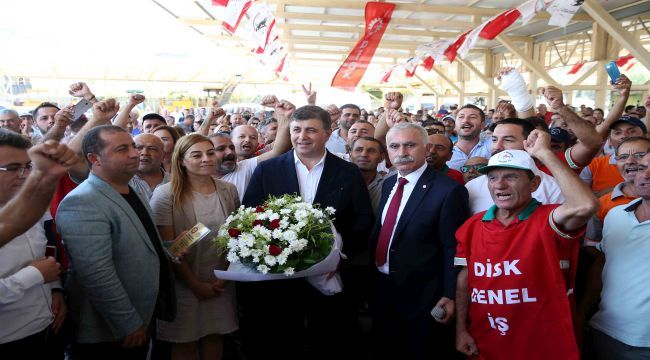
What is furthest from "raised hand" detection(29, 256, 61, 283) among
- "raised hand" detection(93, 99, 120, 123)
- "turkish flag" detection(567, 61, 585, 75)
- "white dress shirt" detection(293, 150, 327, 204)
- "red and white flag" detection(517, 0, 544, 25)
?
"turkish flag" detection(567, 61, 585, 75)

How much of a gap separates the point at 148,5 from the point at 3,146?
10.3m

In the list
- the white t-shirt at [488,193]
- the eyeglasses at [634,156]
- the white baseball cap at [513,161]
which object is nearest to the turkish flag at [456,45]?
the eyeglasses at [634,156]

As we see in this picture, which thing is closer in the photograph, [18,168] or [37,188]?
[37,188]

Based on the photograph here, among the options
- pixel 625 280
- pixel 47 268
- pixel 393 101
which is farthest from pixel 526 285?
pixel 393 101

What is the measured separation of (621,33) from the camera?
723 cm

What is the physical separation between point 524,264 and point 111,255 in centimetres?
223

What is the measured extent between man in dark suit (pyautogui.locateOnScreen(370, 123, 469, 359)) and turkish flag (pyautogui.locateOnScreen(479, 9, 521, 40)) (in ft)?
15.7

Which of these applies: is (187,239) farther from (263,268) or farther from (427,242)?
(427,242)

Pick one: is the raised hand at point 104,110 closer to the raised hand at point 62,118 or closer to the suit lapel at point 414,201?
the raised hand at point 62,118

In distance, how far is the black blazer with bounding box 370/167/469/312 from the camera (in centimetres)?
263

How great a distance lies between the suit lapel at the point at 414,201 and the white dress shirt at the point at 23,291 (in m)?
2.00

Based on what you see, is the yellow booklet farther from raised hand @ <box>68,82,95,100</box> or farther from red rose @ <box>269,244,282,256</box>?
raised hand @ <box>68,82,95,100</box>

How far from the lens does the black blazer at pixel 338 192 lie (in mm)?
3109

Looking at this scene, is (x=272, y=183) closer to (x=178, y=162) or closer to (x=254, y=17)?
(x=178, y=162)
